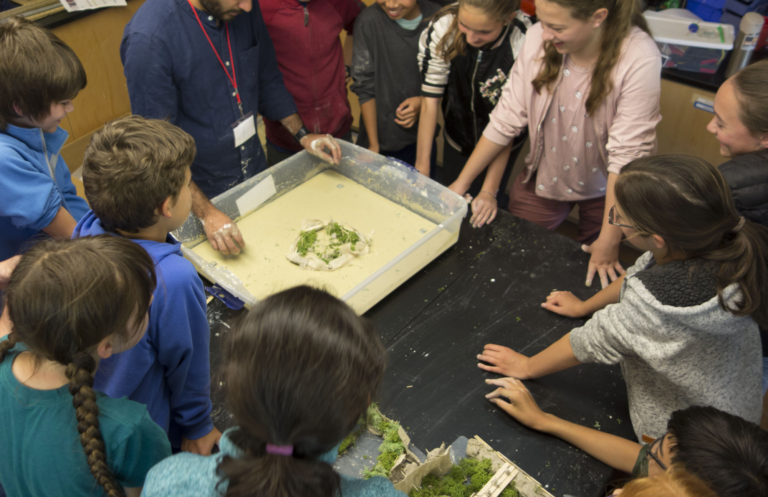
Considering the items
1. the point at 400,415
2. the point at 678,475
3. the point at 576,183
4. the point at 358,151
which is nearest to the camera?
the point at 678,475

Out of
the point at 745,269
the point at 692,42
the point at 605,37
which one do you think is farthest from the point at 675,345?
the point at 692,42

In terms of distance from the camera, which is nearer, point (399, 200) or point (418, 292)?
point (418, 292)

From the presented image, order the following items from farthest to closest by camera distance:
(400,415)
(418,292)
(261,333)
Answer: (418,292) → (400,415) → (261,333)

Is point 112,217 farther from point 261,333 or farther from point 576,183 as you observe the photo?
point 576,183

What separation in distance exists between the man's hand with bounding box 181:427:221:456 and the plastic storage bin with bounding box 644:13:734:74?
2.51 m

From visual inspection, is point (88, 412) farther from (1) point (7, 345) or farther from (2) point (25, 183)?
(2) point (25, 183)

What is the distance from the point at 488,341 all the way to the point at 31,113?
143 centimetres

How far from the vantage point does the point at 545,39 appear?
1574mm

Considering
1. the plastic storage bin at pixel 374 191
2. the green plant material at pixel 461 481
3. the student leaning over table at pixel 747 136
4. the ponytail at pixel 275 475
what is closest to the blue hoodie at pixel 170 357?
the plastic storage bin at pixel 374 191

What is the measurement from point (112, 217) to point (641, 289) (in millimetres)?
1237

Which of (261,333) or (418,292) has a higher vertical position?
(261,333)

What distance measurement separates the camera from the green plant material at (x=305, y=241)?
70.1 inches

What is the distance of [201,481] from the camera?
0.77 m

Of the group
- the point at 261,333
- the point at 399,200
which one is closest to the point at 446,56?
the point at 399,200
